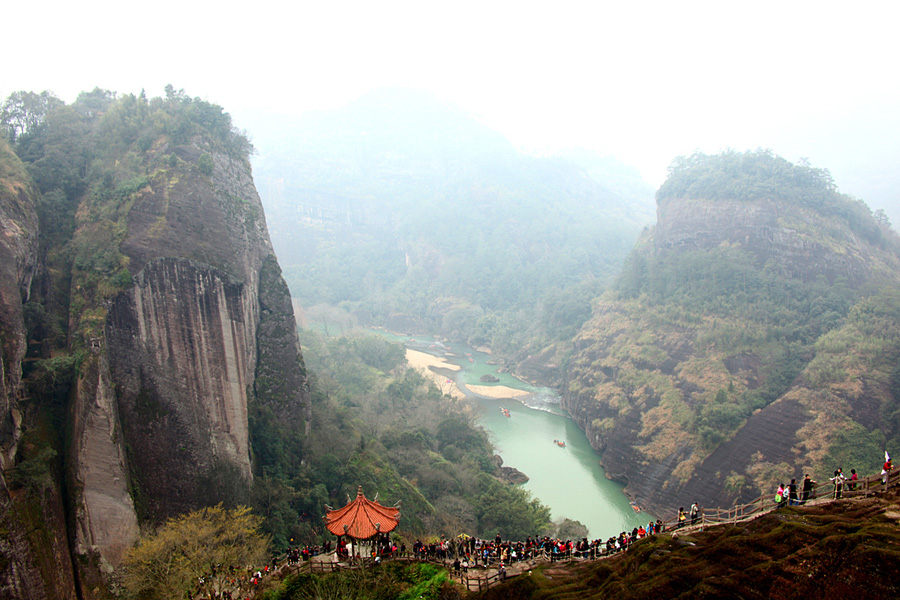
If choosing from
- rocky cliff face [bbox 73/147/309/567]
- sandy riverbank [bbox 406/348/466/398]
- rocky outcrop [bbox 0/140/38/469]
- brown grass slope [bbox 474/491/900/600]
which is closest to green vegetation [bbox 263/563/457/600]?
brown grass slope [bbox 474/491/900/600]

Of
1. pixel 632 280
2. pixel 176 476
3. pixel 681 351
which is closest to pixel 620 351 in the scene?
pixel 681 351

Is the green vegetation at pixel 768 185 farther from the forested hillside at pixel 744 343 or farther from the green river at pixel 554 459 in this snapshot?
the green river at pixel 554 459

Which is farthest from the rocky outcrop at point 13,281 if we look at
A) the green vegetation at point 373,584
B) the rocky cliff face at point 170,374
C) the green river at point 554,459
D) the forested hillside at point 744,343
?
the forested hillside at point 744,343

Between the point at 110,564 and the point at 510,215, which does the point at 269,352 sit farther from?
the point at 510,215

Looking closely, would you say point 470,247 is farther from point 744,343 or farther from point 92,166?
point 92,166

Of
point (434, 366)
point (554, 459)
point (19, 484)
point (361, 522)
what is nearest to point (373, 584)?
point (361, 522)

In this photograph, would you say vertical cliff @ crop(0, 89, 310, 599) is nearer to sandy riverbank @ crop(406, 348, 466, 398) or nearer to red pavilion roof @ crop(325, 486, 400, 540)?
red pavilion roof @ crop(325, 486, 400, 540)
